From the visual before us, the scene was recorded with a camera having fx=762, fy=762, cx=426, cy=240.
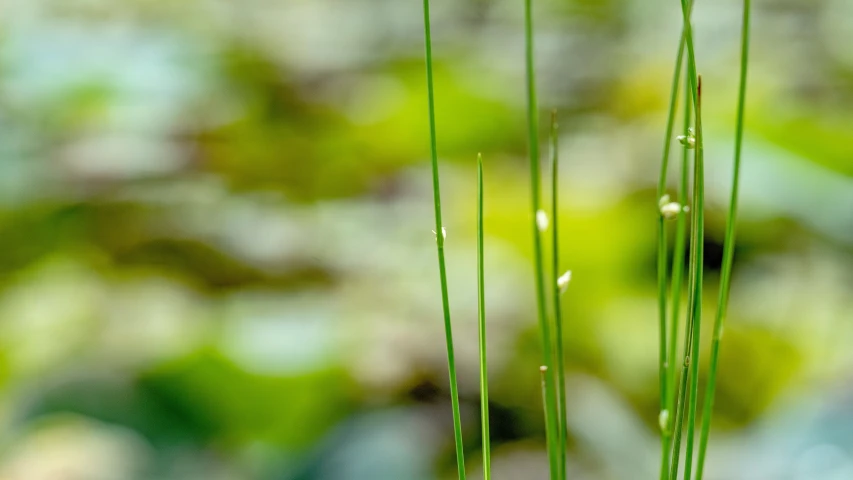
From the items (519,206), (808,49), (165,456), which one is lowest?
(165,456)

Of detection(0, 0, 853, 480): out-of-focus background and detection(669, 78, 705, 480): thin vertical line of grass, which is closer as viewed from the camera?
detection(669, 78, 705, 480): thin vertical line of grass

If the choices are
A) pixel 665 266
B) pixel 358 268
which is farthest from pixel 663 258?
pixel 358 268

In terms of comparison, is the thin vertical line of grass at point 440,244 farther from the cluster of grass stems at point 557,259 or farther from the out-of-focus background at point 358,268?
the out-of-focus background at point 358,268

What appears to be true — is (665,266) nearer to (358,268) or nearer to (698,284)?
(698,284)

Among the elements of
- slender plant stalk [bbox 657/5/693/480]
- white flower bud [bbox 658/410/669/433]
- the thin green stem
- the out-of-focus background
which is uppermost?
the thin green stem

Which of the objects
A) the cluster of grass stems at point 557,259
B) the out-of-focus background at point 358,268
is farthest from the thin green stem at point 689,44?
the out-of-focus background at point 358,268

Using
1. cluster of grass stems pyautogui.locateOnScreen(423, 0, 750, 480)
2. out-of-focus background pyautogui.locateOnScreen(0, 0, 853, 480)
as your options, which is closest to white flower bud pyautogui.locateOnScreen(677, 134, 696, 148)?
cluster of grass stems pyautogui.locateOnScreen(423, 0, 750, 480)

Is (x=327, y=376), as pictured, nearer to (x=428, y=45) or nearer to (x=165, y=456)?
(x=165, y=456)

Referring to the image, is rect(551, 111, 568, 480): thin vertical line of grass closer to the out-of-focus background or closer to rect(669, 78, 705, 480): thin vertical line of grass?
rect(669, 78, 705, 480): thin vertical line of grass

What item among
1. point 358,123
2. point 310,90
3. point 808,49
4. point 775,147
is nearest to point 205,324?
point 358,123
